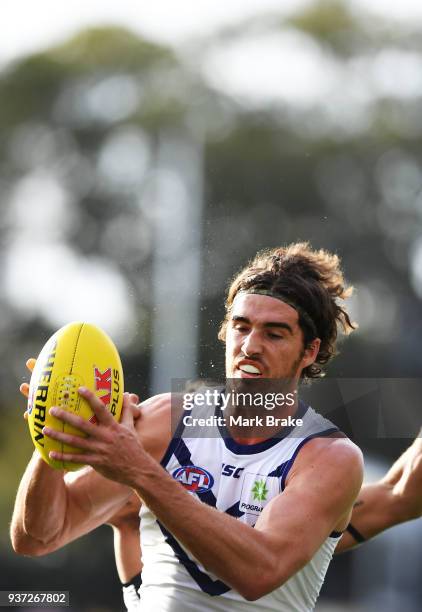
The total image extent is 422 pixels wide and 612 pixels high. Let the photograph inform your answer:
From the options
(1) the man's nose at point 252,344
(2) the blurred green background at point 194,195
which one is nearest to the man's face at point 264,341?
(1) the man's nose at point 252,344

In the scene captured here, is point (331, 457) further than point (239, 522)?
Yes

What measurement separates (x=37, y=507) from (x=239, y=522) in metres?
0.89

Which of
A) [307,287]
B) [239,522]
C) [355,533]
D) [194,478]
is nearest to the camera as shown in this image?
[239,522]

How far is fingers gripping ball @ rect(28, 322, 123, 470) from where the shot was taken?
3.58m

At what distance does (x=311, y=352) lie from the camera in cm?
471

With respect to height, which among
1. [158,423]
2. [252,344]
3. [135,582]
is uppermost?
[252,344]

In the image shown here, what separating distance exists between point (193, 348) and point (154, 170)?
6.24 meters

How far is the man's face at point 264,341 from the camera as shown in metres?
4.33

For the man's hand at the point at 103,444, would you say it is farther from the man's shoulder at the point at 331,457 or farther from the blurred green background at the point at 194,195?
the blurred green background at the point at 194,195

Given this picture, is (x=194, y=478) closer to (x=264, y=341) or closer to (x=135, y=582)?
(x=264, y=341)

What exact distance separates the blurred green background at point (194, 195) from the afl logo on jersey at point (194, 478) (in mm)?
6087

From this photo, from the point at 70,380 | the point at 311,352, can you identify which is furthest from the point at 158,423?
the point at 70,380

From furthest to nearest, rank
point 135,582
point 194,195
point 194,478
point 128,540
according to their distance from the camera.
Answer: point 194,195 < point 128,540 < point 135,582 < point 194,478

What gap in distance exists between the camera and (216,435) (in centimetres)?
438
